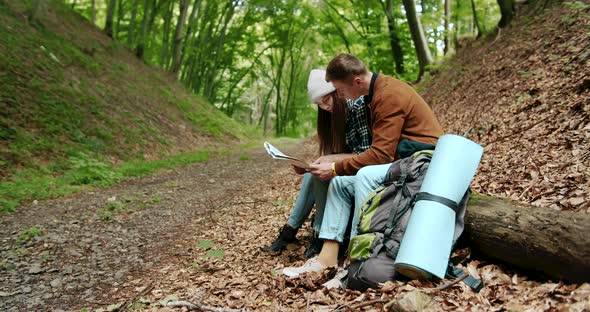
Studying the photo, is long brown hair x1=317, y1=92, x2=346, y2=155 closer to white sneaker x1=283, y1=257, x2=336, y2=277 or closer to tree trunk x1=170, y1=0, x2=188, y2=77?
white sneaker x1=283, y1=257, x2=336, y2=277

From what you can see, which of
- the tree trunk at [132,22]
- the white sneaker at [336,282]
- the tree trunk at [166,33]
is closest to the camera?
the white sneaker at [336,282]

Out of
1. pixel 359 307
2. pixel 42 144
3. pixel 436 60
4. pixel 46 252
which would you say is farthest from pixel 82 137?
pixel 436 60

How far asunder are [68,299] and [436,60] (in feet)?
39.2

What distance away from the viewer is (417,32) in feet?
39.1

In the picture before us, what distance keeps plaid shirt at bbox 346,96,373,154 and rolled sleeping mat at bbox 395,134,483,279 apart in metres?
0.99

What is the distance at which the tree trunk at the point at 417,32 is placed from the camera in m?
11.7

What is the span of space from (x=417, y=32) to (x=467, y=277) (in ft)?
34.7

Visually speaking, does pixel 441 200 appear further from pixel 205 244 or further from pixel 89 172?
pixel 89 172

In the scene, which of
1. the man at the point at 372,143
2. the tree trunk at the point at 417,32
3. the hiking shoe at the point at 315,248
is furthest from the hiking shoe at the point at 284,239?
the tree trunk at the point at 417,32

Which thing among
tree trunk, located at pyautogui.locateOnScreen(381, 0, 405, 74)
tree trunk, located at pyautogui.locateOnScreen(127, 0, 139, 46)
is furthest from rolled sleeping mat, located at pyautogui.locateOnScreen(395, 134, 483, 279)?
tree trunk, located at pyautogui.locateOnScreen(127, 0, 139, 46)

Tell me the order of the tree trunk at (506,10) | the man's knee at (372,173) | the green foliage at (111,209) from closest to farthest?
the man's knee at (372,173)
the green foliage at (111,209)
the tree trunk at (506,10)

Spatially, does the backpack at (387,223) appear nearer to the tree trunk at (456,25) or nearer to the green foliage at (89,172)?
the green foliage at (89,172)

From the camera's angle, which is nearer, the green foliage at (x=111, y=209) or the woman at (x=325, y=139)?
the woman at (x=325, y=139)

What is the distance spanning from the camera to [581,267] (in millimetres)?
2160
